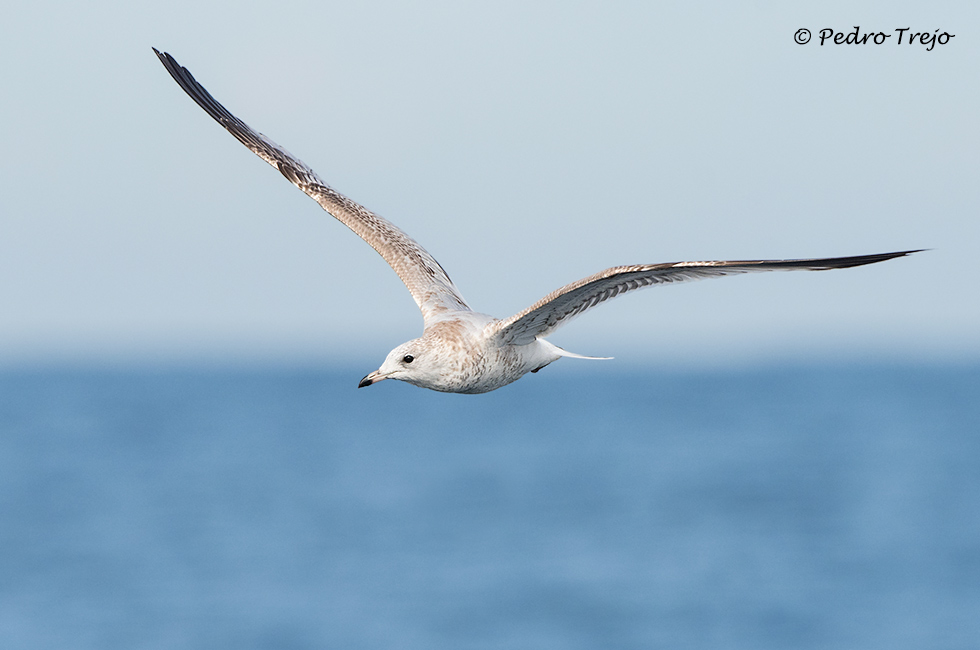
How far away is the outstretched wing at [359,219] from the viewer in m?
15.1

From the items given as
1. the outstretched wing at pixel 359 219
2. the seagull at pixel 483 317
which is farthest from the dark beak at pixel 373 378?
the outstretched wing at pixel 359 219

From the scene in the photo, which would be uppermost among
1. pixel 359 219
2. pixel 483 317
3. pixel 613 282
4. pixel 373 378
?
pixel 359 219

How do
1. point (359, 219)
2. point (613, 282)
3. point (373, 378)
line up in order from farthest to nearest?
point (359, 219) < point (373, 378) < point (613, 282)

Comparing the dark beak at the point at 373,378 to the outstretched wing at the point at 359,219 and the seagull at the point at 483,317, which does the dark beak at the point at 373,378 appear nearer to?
the seagull at the point at 483,317

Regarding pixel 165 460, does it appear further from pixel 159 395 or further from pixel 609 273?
pixel 609 273

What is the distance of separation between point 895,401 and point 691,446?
57.7 m

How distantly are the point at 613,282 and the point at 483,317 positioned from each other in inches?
84.7

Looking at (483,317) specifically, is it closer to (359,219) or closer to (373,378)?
(373,378)

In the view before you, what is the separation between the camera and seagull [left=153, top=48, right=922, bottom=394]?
1077cm

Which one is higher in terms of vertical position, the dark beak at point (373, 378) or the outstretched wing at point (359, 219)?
the outstretched wing at point (359, 219)

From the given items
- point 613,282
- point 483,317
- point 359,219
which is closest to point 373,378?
point 483,317

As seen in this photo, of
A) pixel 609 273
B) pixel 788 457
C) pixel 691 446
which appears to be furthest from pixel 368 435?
pixel 609 273

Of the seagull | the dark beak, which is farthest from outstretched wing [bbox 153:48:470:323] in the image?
the dark beak

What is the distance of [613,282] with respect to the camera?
11.6 m
